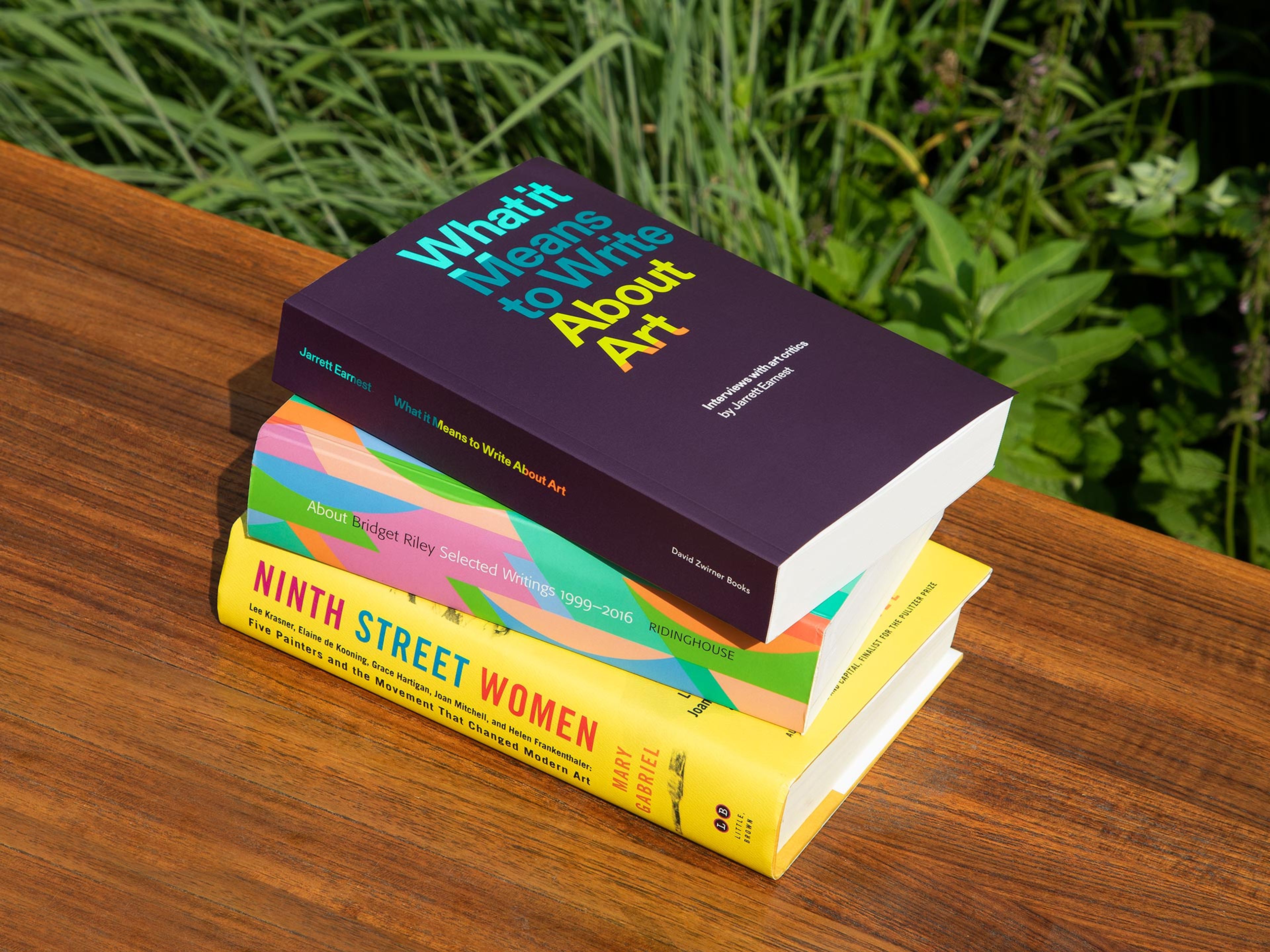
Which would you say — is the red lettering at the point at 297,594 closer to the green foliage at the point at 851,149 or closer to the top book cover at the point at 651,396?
the top book cover at the point at 651,396

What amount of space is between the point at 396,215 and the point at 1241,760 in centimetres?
102

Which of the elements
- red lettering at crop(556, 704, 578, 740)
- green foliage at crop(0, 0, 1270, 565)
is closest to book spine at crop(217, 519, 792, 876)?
red lettering at crop(556, 704, 578, 740)

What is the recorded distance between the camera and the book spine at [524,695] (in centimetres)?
52

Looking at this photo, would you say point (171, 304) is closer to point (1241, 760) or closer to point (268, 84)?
point (268, 84)

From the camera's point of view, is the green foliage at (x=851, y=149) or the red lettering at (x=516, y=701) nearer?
the red lettering at (x=516, y=701)

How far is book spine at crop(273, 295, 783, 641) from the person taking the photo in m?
0.48

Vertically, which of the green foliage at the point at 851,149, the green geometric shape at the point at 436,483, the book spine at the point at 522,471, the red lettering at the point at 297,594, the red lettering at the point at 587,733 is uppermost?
the book spine at the point at 522,471

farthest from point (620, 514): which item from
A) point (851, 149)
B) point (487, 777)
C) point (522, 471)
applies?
point (851, 149)

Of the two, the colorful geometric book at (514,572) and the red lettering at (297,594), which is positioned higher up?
the colorful geometric book at (514,572)

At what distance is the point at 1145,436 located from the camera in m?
1.48

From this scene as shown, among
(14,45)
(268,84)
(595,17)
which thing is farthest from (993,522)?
(14,45)

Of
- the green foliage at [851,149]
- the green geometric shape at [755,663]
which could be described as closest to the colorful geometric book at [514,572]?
the green geometric shape at [755,663]

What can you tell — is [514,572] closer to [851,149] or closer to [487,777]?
[487,777]

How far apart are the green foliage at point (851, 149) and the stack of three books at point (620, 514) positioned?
0.51m
